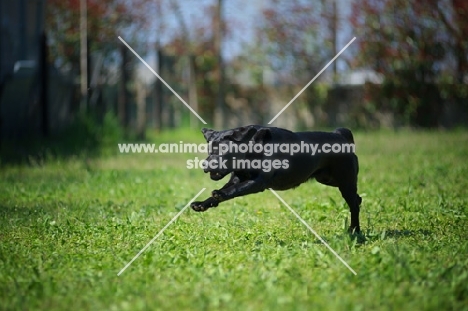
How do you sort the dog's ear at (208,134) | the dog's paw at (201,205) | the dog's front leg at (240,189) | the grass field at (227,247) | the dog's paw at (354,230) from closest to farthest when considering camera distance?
the grass field at (227,247), the dog's paw at (201,205), the dog's front leg at (240,189), the dog's ear at (208,134), the dog's paw at (354,230)

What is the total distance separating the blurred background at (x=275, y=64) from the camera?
952 inches

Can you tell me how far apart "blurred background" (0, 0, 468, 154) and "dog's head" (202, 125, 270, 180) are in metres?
14.2

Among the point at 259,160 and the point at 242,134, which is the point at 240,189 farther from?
the point at 242,134

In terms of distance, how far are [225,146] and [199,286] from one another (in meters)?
1.31

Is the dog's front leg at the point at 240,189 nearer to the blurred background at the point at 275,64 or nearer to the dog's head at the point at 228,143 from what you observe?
the dog's head at the point at 228,143

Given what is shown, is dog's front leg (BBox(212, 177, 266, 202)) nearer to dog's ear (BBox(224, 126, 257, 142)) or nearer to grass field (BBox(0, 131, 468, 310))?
dog's ear (BBox(224, 126, 257, 142))

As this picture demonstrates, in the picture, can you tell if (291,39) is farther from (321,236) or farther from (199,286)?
(199,286)

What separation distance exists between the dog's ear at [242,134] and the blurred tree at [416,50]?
64.5ft

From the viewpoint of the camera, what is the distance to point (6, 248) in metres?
5.70

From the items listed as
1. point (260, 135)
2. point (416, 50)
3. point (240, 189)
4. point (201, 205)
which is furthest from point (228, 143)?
point (416, 50)

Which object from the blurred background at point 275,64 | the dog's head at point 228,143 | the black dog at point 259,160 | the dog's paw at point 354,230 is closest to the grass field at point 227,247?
the dog's paw at point 354,230

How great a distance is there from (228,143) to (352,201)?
1.35 m

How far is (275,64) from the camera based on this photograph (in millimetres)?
27578

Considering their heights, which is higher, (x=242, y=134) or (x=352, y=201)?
(x=242, y=134)
